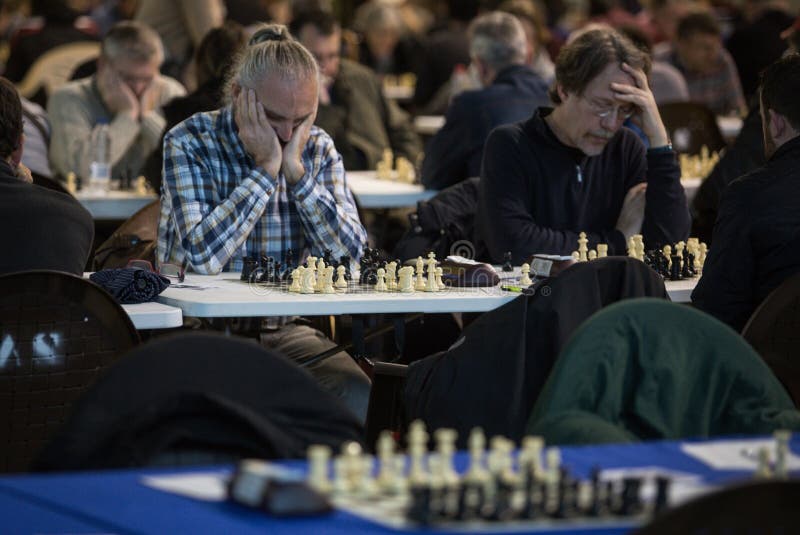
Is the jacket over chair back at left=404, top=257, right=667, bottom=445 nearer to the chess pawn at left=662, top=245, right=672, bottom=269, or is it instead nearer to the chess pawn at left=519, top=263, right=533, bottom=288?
the chess pawn at left=519, top=263, right=533, bottom=288

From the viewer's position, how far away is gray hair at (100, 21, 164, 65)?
6688 millimetres

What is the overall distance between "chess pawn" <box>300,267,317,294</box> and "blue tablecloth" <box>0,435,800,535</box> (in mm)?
1603

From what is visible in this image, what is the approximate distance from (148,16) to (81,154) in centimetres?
274

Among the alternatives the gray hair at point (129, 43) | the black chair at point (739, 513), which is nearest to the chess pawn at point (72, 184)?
the gray hair at point (129, 43)

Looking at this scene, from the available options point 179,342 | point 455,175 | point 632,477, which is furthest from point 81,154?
point 632,477

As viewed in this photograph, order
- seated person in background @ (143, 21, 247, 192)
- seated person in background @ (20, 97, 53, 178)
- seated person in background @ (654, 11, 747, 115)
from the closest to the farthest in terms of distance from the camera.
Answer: seated person in background @ (143, 21, 247, 192)
seated person in background @ (20, 97, 53, 178)
seated person in background @ (654, 11, 747, 115)

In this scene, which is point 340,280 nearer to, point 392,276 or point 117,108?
point 392,276

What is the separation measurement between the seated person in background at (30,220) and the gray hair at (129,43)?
110 inches

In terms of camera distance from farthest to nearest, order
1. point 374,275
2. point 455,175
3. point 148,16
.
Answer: point 148,16 → point 455,175 → point 374,275

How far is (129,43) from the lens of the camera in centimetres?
674

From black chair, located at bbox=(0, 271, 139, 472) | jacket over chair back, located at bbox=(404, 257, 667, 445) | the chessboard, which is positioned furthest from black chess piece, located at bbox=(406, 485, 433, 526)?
black chair, located at bbox=(0, 271, 139, 472)

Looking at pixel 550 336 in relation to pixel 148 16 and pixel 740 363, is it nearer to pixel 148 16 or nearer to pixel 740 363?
pixel 740 363

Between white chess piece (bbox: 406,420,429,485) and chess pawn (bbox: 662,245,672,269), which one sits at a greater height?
chess pawn (bbox: 662,245,672,269)

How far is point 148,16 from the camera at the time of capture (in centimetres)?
912
